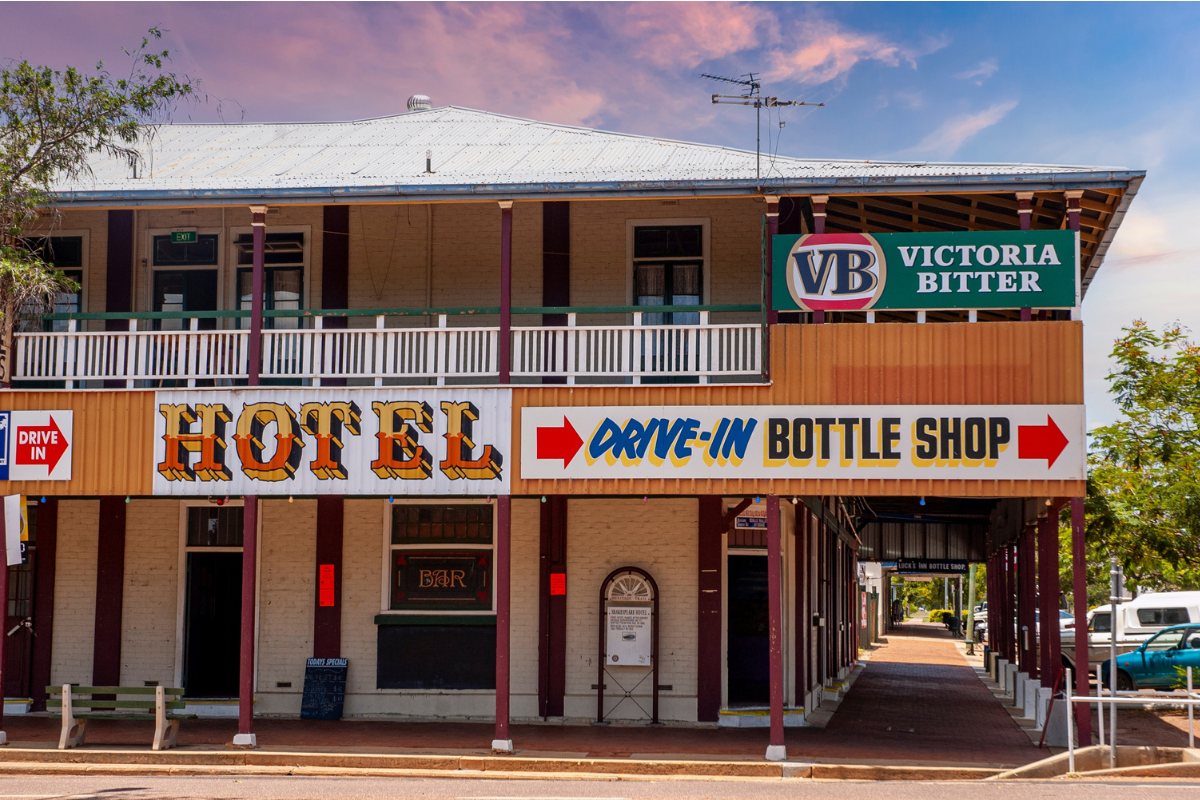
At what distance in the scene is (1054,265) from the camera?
45.1 ft

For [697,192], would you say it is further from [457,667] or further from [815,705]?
[815,705]

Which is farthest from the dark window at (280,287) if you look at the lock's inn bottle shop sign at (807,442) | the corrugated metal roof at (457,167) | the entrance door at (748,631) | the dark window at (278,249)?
the entrance door at (748,631)

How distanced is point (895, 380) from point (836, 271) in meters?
1.40

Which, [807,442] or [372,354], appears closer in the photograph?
[807,442]

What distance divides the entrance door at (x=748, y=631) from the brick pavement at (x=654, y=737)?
85 centimetres

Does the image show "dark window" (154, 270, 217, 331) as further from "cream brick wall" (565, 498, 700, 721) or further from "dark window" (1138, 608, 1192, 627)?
"dark window" (1138, 608, 1192, 627)

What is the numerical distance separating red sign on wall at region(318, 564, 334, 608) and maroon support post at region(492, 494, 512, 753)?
12.7 feet

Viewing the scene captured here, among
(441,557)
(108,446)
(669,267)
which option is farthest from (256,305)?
(669,267)

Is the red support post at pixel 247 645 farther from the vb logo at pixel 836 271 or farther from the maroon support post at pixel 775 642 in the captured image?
the vb logo at pixel 836 271

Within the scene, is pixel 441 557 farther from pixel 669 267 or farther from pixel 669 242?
pixel 669 242

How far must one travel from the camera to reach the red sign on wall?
17.1 metres

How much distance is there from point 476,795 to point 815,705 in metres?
8.56

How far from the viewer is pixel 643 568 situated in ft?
55.2

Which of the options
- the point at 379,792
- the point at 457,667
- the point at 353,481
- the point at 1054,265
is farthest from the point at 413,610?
the point at 1054,265
